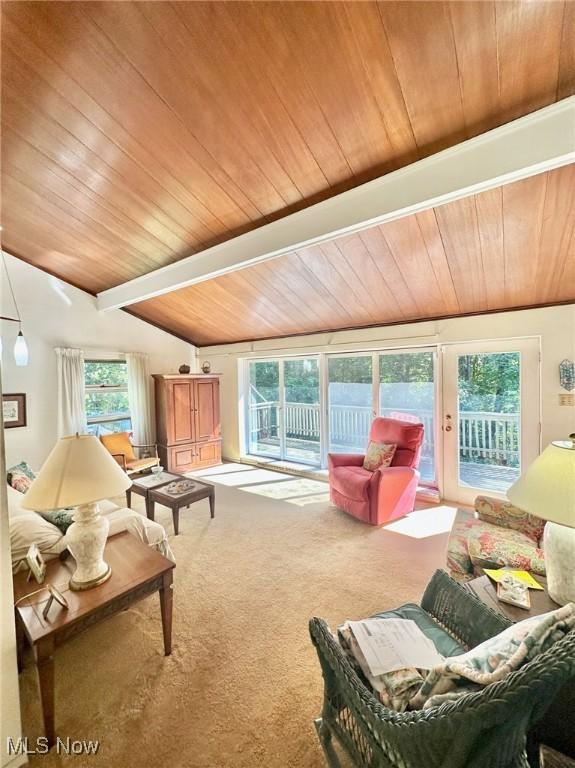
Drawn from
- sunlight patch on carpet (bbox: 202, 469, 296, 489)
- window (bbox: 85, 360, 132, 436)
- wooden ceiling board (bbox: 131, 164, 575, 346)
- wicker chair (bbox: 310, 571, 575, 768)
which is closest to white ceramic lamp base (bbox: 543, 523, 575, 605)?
wicker chair (bbox: 310, 571, 575, 768)

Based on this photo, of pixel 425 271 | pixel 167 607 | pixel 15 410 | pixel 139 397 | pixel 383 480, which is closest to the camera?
pixel 167 607

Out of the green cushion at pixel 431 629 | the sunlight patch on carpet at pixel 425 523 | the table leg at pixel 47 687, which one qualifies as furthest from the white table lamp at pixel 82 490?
the sunlight patch on carpet at pixel 425 523

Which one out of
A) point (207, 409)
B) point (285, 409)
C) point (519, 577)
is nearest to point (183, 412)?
point (207, 409)

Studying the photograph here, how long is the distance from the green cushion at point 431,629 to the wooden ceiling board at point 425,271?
8.06ft

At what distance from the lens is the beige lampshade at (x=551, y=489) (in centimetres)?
111

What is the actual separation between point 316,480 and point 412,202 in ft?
12.3

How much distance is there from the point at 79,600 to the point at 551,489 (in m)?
1.98

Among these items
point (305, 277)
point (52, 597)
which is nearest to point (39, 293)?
point (305, 277)

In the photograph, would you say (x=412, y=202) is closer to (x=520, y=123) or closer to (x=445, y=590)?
(x=520, y=123)

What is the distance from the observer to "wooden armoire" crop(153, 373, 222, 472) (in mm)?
5180

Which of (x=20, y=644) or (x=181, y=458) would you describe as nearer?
(x=20, y=644)

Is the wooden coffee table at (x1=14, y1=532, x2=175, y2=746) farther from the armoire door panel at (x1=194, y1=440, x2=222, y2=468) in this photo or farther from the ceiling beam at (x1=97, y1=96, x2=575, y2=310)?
the armoire door panel at (x1=194, y1=440, x2=222, y2=468)
